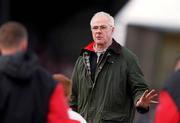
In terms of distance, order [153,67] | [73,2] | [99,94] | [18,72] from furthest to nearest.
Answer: [153,67]
[73,2]
[99,94]
[18,72]

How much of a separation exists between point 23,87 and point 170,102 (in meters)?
1.18

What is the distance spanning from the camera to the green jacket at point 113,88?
9.22 meters

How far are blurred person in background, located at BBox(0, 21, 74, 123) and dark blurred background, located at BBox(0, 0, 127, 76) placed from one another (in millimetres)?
10771

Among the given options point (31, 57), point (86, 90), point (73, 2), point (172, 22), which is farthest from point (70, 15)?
point (31, 57)

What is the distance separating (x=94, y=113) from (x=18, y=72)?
236 cm

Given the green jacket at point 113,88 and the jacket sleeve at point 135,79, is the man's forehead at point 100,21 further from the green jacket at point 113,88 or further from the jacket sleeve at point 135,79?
the jacket sleeve at point 135,79

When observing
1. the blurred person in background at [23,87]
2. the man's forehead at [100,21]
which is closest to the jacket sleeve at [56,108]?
the blurred person in background at [23,87]

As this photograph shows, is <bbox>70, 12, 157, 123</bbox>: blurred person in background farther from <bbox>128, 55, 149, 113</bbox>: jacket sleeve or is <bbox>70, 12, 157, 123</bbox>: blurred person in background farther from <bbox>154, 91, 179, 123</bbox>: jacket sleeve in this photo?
<bbox>154, 91, 179, 123</bbox>: jacket sleeve

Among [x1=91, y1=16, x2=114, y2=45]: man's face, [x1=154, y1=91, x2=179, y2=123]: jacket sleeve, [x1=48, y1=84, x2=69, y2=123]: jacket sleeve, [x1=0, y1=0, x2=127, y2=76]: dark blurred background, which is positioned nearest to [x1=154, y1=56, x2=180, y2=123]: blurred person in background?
[x1=154, y1=91, x2=179, y2=123]: jacket sleeve

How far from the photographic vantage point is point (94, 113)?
9281 millimetres

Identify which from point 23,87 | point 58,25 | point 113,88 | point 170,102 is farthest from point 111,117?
A: point 58,25

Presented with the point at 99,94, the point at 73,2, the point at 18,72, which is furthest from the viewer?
the point at 73,2

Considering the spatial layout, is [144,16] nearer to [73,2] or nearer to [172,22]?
[172,22]

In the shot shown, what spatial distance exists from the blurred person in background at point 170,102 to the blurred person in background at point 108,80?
1.64m
